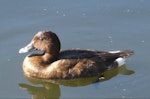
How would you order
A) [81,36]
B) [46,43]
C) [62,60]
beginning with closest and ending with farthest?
[62,60] < [46,43] < [81,36]

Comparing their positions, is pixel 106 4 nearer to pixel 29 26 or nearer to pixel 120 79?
pixel 29 26

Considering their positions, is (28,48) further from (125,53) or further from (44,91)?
(125,53)

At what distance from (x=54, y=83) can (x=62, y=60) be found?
0.41 meters

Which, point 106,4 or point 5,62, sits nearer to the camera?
point 5,62

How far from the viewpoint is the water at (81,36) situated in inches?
317

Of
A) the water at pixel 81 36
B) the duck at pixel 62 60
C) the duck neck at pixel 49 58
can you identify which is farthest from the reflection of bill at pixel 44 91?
the duck neck at pixel 49 58

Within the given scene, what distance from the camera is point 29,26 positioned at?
31.4 feet

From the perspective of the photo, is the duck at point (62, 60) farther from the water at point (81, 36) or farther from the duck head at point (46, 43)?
the water at point (81, 36)

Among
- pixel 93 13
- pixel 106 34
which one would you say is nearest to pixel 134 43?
pixel 106 34

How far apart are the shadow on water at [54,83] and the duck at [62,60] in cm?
8

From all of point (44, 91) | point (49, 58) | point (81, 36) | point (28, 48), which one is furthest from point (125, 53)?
point (28, 48)

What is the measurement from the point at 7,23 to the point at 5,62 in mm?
1207

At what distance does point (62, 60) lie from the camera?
8.30m

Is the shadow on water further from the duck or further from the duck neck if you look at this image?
the duck neck
